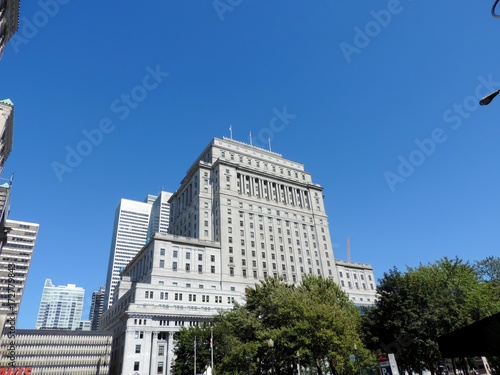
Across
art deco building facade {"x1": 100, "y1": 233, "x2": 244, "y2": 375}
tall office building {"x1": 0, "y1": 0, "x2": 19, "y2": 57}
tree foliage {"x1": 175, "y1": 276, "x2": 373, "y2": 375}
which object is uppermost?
tall office building {"x1": 0, "y1": 0, "x2": 19, "y2": 57}

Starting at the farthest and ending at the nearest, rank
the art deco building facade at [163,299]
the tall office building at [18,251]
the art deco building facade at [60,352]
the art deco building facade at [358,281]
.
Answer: the tall office building at [18,251] → the art deco building facade at [358,281] → the art deco building facade at [163,299] → the art deco building facade at [60,352]

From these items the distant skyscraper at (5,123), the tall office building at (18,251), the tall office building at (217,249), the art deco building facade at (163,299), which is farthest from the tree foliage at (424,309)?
the tall office building at (18,251)

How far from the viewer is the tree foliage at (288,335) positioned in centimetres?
3584

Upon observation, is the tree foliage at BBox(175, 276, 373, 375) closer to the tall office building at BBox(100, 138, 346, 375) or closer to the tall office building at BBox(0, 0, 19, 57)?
the tall office building at BBox(100, 138, 346, 375)

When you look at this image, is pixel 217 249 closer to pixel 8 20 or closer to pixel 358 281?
pixel 358 281

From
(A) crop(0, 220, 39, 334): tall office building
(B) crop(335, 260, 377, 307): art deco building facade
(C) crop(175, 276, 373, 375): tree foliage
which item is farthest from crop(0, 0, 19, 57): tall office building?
(A) crop(0, 220, 39, 334): tall office building

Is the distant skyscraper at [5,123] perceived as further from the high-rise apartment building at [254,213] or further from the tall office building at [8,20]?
the high-rise apartment building at [254,213]

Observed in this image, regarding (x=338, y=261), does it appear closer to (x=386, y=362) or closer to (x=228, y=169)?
(x=228, y=169)

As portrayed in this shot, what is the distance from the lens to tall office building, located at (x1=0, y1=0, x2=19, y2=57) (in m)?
37.5

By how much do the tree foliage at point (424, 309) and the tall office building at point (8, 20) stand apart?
5797 centimetres

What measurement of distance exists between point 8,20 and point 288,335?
164 feet

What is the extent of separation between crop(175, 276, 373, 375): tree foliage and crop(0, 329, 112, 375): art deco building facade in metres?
45.3

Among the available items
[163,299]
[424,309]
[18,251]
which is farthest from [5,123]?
[18,251]

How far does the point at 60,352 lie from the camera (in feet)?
235
